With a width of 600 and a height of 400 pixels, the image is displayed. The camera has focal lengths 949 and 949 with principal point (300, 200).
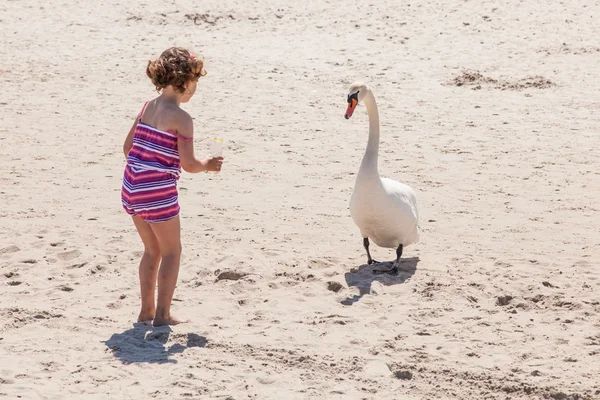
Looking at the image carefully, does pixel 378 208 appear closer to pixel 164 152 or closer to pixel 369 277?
pixel 369 277

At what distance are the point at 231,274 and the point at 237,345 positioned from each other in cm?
131

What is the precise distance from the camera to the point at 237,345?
5852 millimetres

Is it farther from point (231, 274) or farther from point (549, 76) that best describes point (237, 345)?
point (549, 76)

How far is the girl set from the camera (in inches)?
223

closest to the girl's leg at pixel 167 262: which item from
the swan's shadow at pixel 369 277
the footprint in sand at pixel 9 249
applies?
the swan's shadow at pixel 369 277

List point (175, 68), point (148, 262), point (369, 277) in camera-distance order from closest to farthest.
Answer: point (175, 68) → point (148, 262) → point (369, 277)

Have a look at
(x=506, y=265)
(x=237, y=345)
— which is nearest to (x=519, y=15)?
A: (x=506, y=265)

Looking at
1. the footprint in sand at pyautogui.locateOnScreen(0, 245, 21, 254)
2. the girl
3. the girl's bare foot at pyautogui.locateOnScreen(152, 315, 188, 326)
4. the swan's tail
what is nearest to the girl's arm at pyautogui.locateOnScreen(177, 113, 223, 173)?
the girl

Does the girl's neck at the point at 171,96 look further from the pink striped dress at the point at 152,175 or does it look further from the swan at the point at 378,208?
the swan at the point at 378,208

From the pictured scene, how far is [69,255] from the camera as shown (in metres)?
7.44

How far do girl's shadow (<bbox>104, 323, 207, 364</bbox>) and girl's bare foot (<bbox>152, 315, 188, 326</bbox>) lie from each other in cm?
3

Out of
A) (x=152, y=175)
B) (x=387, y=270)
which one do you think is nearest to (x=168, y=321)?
(x=152, y=175)

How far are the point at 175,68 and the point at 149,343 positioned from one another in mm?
1681

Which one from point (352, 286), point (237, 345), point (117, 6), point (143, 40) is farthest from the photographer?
point (117, 6)
